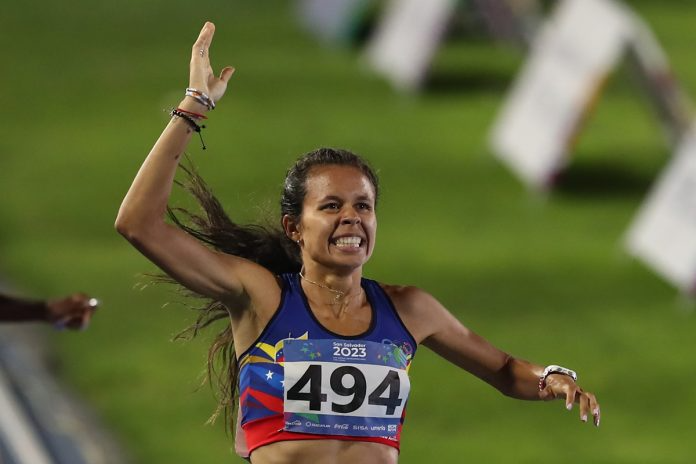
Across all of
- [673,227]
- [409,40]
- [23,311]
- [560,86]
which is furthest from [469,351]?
[409,40]

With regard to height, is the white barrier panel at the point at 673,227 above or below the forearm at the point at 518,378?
above

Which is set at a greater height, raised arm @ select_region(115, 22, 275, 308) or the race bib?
raised arm @ select_region(115, 22, 275, 308)

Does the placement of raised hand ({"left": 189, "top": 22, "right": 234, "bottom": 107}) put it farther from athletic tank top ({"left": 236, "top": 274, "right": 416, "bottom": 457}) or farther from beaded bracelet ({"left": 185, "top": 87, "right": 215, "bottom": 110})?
athletic tank top ({"left": 236, "top": 274, "right": 416, "bottom": 457})

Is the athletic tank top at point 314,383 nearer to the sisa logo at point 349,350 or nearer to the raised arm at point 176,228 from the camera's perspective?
the sisa logo at point 349,350

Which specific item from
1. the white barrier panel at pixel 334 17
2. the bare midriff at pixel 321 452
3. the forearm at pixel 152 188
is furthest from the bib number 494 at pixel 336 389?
the white barrier panel at pixel 334 17

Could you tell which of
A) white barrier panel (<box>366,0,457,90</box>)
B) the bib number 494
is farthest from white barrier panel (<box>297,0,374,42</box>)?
the bib number 494

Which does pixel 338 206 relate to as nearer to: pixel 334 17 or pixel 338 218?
pixel 338 218

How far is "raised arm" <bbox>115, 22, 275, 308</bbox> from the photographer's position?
15.8ft

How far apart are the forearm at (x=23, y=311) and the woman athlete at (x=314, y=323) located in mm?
1794

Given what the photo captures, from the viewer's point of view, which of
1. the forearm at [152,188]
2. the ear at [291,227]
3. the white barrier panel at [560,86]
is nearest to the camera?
the forearm at [152,188]

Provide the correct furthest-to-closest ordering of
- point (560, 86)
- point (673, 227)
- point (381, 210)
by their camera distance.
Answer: point (560, 86)
point (381, 210)
point (673, 227)

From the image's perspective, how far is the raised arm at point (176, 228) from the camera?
15.8 feet

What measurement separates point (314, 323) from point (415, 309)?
14.5 inches

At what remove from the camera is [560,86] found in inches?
595
